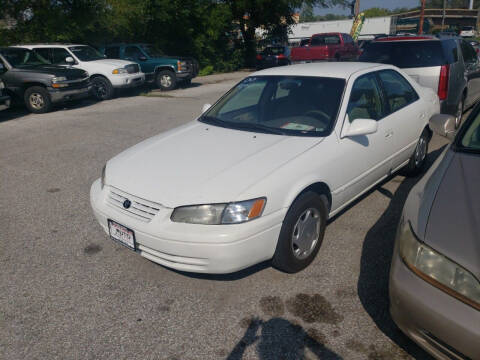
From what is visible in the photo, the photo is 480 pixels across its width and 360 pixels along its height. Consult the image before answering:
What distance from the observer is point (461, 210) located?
237 centimetres

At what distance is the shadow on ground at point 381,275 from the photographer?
265 centimetres

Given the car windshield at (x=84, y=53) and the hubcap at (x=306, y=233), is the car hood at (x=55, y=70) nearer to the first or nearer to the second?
the car windshield at (x=84, y=53)

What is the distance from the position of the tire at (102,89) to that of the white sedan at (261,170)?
9.65m

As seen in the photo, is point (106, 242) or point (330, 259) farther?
point (106, 242)

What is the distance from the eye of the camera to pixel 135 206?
10.0 ft

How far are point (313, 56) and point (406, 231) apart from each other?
20.3m

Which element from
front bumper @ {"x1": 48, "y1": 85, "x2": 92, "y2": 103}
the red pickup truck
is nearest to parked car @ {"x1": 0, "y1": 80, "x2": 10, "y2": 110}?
front bumper @ {"x1": 48, "y1": 85, "x2": 92, "y2": 103}

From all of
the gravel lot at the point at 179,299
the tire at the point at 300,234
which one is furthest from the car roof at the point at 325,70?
the gravel lot at the point at 179,299

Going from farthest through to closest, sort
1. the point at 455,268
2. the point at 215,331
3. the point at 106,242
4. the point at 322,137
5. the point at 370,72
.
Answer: the point at 370,72
the point at 106,242
the point at 322,137
the point at 215,331
the point at 455,268

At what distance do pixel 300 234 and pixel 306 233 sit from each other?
97mm

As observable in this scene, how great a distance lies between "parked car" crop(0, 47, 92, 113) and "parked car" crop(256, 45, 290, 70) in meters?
14.9

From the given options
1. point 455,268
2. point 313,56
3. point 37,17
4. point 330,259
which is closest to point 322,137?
point 330,259

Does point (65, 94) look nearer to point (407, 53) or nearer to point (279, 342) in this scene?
point (407, 53)

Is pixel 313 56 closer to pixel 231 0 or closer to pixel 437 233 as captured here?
pixel 231 0
